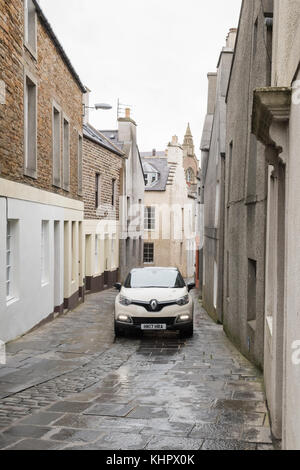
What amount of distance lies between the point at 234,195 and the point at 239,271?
7.56 ft

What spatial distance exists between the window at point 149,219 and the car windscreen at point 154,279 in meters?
32.7

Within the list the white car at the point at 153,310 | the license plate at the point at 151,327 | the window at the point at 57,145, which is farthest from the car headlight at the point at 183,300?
the window at the point at 57,145

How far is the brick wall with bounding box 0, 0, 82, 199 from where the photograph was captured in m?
11.2

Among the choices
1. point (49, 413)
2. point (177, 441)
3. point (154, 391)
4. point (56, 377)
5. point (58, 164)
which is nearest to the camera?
point (177, 441)

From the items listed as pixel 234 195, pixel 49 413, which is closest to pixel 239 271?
pixel 234 195

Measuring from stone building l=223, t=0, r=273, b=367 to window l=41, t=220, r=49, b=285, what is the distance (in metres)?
4.96

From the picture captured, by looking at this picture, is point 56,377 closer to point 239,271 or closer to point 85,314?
point 239,271

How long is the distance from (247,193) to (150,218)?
121ft

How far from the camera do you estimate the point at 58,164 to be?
1727 centimetres

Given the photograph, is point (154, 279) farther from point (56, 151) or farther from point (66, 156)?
point (66, 156)

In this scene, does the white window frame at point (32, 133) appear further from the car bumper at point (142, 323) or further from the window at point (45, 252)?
the car bumper at point (142, 323)

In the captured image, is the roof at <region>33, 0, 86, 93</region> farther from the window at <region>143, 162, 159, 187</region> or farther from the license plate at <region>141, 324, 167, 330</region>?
the window at <region>143, 162, 159, 187</region>

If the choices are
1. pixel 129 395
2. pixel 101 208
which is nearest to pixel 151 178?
pixel 101 208

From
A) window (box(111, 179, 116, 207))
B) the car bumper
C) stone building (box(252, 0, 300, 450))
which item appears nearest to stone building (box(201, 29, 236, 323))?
the car bumper
